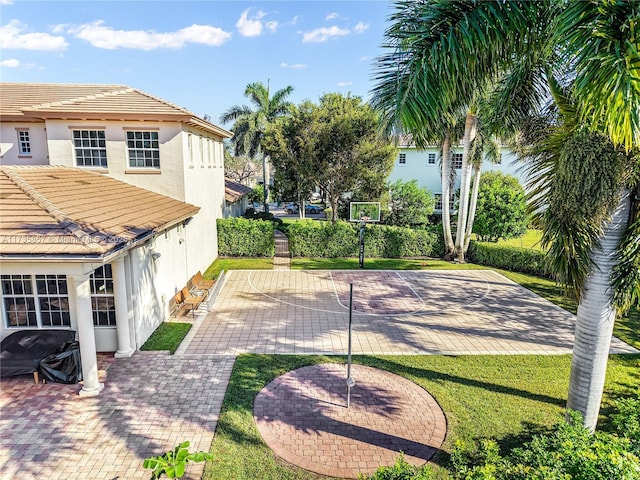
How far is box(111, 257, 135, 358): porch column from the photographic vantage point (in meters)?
10.6

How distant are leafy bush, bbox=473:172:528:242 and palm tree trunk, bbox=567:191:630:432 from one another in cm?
2024

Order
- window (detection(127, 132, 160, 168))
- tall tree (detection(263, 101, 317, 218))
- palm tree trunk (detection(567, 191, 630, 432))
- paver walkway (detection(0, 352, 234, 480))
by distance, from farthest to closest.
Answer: tall tree (detection(263, 101, 317, 218))
window (detection(127, 132, 160, 168))
paver walkway (detection(0, 352, 234, 480))
palm tree trunk (detection(567, 191, 630, 432))

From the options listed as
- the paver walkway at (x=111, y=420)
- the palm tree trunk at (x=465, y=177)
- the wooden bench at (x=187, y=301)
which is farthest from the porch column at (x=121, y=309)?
the palm tree trunk at (x=465, y=177)

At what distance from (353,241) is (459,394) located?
49.4 feet

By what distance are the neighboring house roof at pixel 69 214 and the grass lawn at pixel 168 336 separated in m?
3.27

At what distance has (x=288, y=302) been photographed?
53.5 ft

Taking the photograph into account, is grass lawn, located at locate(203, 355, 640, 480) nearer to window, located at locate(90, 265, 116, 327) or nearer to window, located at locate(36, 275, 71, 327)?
window, located at locate(90, 265, 116, 327)

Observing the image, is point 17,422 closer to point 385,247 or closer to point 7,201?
point 7,201

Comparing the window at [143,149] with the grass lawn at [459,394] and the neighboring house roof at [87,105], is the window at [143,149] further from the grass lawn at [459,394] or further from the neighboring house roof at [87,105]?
the grass lawn at [459,394]

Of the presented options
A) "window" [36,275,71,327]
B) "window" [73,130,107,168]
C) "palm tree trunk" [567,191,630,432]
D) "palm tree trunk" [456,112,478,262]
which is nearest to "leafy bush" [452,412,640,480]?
"palm tree trunk" [567,191,630,432]

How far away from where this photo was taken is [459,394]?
9.69 meters

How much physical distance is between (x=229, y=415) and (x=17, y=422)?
4.12 m

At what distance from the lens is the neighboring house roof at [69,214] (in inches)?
334

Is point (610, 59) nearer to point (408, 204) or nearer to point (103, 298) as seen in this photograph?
point (103, 298)
